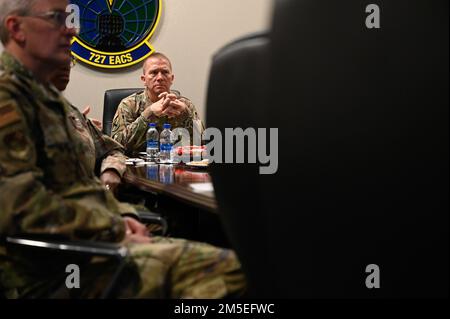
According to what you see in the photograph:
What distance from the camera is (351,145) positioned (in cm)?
55

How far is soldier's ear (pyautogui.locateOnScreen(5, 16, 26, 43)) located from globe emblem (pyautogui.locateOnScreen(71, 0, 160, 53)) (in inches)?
109

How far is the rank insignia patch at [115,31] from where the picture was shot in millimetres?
3865

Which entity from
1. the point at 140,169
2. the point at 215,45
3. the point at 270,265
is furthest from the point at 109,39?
the point at 270,265

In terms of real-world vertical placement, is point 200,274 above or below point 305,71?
below

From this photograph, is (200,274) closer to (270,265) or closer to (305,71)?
(270,265)

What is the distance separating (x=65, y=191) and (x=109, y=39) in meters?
3.00

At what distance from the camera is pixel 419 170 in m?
0.55

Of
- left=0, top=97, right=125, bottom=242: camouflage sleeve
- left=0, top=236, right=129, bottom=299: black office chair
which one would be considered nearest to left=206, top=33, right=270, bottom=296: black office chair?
left=0, top=236, right=129, bottom=299: black office chair

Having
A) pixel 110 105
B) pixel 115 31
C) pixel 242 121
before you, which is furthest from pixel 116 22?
pixel 242 121

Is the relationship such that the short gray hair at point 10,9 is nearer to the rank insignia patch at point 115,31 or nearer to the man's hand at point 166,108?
the man's hand at point 166,108

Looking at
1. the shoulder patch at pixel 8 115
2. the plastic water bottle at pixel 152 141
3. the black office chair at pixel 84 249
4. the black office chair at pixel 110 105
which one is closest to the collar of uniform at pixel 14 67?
the shoulder patch at pixel 8 115

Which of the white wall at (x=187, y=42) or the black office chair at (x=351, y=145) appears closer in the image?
the black office chair at (x=351, y=145)

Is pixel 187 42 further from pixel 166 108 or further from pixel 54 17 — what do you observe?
pixel 54 17

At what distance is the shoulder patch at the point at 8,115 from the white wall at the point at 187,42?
299 cm
